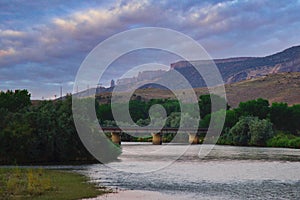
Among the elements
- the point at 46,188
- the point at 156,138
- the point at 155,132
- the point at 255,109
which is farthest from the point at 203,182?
the point at 255,109

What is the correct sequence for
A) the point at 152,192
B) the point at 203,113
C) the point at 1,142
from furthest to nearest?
the point at 203,113, the point at 1,142, the point at 152,192

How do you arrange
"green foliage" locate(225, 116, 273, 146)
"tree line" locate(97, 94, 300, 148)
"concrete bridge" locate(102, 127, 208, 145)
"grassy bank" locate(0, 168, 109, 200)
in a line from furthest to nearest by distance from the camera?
"concrete bridge" locate(102, 127, 208, 145)
"tree line" locate(97, 94, 300, 148)
"green foliage" locate(225, 116, 273, 146)
"grassy bank" locate(0, 168, 109, 200)

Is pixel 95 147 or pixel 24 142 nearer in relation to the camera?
pixel 24 142

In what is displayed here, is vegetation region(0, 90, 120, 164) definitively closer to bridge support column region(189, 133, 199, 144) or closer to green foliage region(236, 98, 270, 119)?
bridge support column region(189, 133, 199, 144)

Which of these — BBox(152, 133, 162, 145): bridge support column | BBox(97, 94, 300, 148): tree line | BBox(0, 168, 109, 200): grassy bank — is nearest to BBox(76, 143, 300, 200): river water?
BBox(0, 168, 109, 200): grassy bank

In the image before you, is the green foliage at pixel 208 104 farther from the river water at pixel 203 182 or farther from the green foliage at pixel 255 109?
the river water at pixel 203 182

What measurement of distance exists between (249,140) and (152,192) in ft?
310

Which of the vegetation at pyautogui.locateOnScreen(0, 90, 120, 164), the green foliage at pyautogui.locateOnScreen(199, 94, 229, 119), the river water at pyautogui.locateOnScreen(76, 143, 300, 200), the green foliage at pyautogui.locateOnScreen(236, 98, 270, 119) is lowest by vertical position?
the river water at pyautogui.locateOnScreen(76, 143, 300, 200)

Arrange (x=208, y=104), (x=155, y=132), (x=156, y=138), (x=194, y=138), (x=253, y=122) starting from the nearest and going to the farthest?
(x=253, y=122) < (x=155, y=132) < (x=156, y=138) < (x=194, y=138) < (x=208, y=104)

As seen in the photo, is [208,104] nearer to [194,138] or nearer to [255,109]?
[194,138]

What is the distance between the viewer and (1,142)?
61562 mm

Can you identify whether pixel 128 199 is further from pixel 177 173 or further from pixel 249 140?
pixel 249 140

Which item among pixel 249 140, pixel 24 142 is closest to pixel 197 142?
pixel 249 140

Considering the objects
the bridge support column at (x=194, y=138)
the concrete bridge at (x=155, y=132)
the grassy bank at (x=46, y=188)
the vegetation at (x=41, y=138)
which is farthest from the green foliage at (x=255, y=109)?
the grassy bank at (x=46, y=188)
